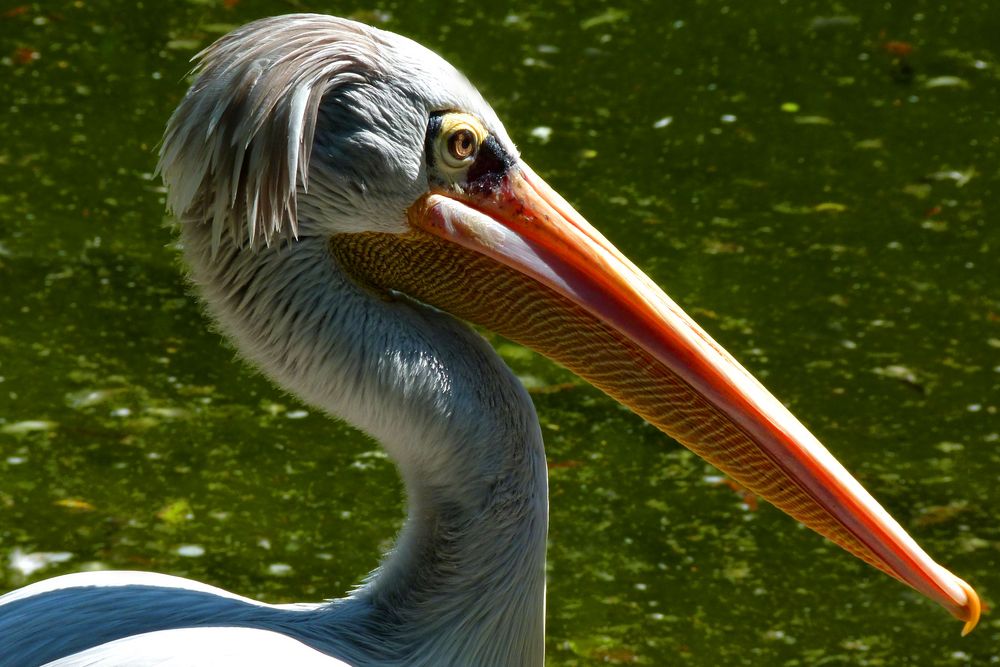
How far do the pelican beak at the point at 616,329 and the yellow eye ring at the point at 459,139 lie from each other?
60mm

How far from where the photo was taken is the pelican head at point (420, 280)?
2.35 metres

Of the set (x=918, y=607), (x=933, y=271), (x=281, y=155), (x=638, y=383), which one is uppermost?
(x=281, y=155)

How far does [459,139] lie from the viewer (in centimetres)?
246

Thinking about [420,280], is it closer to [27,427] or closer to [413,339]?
[413,339]

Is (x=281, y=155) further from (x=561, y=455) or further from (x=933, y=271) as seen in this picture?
(x=933, y=271)

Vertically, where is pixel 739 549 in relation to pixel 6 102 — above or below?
below

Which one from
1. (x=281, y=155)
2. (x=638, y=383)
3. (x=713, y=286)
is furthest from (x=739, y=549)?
(x=281, y=155)

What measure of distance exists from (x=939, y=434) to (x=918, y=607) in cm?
74

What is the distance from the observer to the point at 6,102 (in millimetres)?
5824

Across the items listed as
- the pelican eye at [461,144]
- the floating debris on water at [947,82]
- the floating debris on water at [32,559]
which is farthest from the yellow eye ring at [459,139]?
the floating debris on water at [947,82]

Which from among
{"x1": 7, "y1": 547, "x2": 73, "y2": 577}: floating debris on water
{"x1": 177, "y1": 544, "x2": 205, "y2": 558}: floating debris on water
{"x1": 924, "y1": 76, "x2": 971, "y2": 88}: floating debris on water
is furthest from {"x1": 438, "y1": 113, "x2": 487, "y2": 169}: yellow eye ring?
{"x1": 924, "y1": 76, "x2": 971, "y2": 88}: floating debris on water

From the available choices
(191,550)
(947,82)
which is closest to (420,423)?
(191,550)

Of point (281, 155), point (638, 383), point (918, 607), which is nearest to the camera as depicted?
Result: point (281, 155)

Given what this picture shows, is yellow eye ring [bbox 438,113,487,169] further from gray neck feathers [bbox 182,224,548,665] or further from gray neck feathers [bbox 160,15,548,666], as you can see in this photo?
gray neck feathers [bbox 182,224,548,665]
